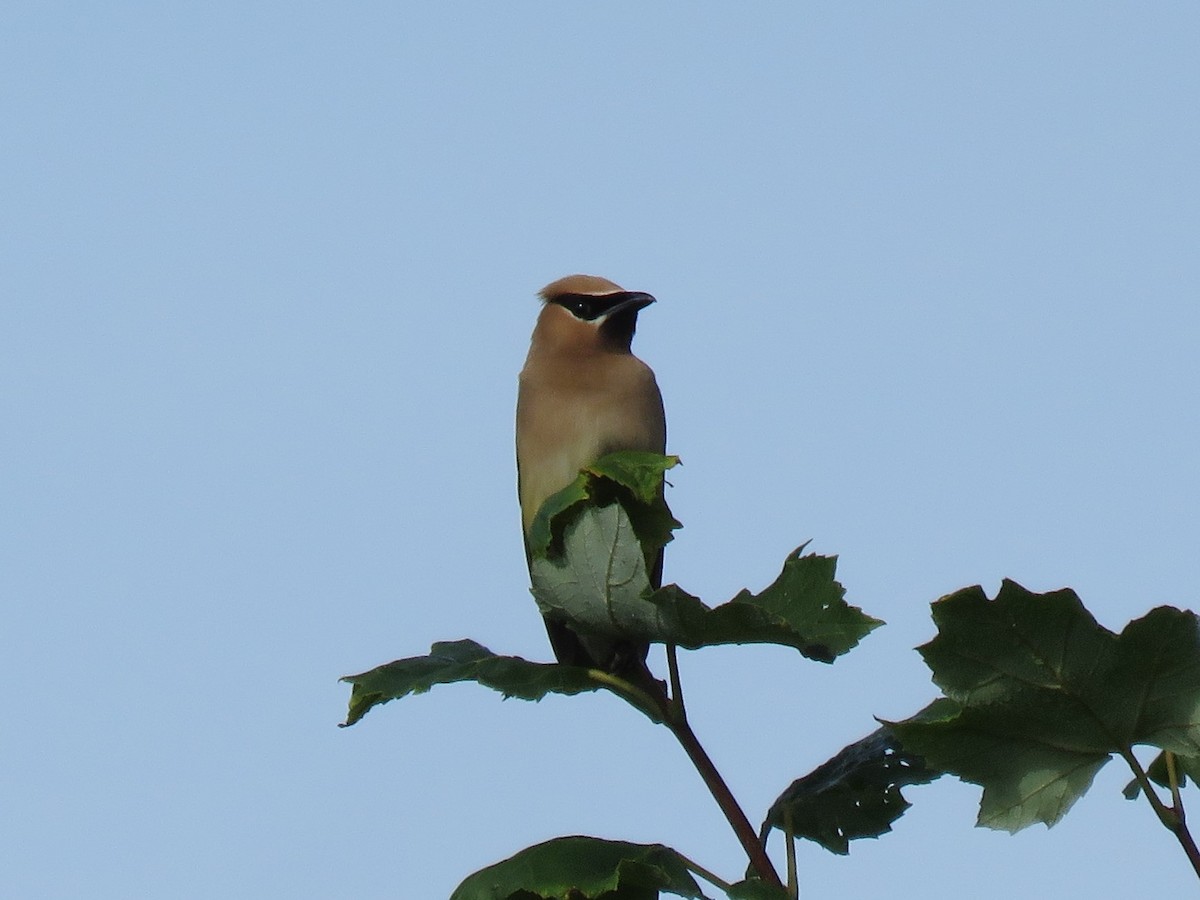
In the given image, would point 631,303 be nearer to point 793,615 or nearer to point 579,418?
point 579,418

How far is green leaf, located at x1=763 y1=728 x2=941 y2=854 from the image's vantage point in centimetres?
267

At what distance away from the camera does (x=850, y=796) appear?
2.68 m

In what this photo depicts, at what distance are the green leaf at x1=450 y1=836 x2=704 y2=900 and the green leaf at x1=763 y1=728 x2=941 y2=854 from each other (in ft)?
1.12

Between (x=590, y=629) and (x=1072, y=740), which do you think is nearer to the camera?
(x=1072, y=740)

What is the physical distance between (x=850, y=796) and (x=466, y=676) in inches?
24.7

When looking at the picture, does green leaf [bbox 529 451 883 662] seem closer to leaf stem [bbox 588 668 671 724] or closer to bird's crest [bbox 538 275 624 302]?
leaf stem [bbox 588 668 671 724]

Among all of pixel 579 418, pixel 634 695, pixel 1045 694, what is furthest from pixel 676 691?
pixel 579 418

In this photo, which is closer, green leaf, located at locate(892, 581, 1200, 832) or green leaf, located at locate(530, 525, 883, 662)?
green leaf, located at locate(892, 581, 1200, 832)

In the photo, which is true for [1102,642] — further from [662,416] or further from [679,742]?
[662,416]

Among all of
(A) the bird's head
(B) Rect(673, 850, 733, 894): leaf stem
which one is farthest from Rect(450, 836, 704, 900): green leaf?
(A) the bird's head

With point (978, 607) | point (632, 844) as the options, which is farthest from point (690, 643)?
point (978, 607)

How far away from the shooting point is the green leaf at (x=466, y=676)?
2.58m

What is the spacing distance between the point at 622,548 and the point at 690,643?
6.6 inches

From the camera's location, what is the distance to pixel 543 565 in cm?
256
